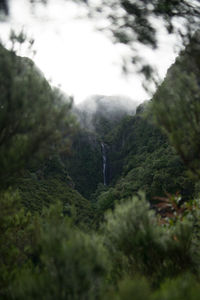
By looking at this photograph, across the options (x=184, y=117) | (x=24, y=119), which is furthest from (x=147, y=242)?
(x=24, y=119)

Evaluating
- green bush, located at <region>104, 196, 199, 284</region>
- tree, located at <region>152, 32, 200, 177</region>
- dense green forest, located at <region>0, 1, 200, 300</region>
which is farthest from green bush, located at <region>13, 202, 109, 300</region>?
tree, located at <region>152, 32, 200, 177</region>

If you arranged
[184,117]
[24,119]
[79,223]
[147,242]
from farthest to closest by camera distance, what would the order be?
[147,242] → [79,223] → [184,117] → [24,119]

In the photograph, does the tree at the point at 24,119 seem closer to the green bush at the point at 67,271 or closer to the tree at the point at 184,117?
the green bush at the point at 67,271

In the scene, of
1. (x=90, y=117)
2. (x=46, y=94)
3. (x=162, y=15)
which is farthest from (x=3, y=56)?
(x=90, y=117)

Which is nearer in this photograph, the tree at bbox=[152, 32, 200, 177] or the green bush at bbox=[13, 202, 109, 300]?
the green bush at bbox=[13, 202, 109, 300]

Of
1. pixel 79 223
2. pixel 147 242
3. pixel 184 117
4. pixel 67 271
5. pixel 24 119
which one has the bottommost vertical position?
pixel 147 242

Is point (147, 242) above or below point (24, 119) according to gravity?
below

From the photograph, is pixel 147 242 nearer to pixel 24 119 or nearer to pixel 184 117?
pixel 184 117

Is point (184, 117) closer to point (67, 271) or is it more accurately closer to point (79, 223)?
point (79, 223)

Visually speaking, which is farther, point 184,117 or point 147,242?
point 147,242

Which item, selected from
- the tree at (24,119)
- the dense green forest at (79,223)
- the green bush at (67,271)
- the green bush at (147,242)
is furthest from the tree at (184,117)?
the green bush at (67,271)

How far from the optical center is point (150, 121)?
149 inches

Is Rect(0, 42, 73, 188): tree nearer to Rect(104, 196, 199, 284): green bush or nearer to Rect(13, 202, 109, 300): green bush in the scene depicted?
Rect(13, 202, 109, 300): green bush

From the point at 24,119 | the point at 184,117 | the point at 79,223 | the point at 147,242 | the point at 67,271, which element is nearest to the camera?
the point at 67,271
